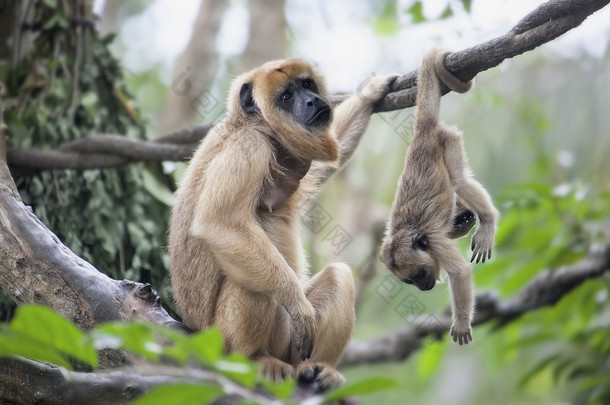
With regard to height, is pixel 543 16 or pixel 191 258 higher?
pixel 543 16

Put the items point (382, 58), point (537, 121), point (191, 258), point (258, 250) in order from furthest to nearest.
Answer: point (382, 58) → point (537, 121) → point (191, 258) → point (258, 250)

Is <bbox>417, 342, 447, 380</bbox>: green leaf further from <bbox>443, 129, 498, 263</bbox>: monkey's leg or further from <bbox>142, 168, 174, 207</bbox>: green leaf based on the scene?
<bbox>142, 168, 174, 207</bbox>: green leaf

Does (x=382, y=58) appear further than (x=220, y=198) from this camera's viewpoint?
Yes

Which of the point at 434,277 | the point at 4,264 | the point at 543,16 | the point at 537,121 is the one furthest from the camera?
the point at 537,121

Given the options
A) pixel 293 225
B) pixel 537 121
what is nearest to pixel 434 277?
pixel 293 225

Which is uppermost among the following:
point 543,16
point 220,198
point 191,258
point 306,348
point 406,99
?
point 543,16

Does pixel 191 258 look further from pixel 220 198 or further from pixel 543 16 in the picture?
pixel 543 16

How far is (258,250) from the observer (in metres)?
4.38

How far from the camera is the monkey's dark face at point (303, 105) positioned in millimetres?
4980

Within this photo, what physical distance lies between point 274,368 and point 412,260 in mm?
1341

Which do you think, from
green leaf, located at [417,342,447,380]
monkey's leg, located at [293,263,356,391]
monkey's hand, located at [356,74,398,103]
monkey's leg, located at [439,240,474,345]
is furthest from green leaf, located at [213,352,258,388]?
green leaf, located at [417,342,447,380]

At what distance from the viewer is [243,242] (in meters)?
4.39

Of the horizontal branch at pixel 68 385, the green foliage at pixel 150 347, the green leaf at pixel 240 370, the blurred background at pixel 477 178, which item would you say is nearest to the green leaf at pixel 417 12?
the blurred background at pixel 477 178

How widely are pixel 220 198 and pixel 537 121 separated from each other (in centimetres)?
682
